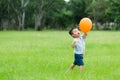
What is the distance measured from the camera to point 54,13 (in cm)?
7944

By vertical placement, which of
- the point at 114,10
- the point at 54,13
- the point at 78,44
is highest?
the point at 78,44

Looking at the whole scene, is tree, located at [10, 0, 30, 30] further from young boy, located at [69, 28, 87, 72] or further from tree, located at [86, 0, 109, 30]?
young boy, located at [69, 28, 87, 72]

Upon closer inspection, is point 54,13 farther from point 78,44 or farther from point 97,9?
point 78,44

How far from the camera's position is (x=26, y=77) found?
9055 millimetres

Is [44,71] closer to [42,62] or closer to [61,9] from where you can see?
[42,62]

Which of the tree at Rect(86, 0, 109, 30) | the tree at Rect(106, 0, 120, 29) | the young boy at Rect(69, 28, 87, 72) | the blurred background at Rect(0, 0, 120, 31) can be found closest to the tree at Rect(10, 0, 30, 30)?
the blurred background at Rect(0, 0, 120, 31)

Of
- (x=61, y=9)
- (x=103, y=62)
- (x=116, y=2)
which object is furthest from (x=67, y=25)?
(x=103, y=62)

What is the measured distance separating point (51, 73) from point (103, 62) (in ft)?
9.76

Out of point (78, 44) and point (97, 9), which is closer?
point (78, 44)

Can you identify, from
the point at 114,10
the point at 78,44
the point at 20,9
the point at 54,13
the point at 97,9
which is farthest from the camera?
the point at 54,13

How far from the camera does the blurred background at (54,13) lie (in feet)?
214

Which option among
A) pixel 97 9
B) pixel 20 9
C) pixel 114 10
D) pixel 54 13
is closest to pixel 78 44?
pixel 20 9

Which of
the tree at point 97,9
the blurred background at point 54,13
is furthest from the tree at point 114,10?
the tree at point 97,9

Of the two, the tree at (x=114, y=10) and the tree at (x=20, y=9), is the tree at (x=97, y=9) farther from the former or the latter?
the tree at (x=20, y=9)
